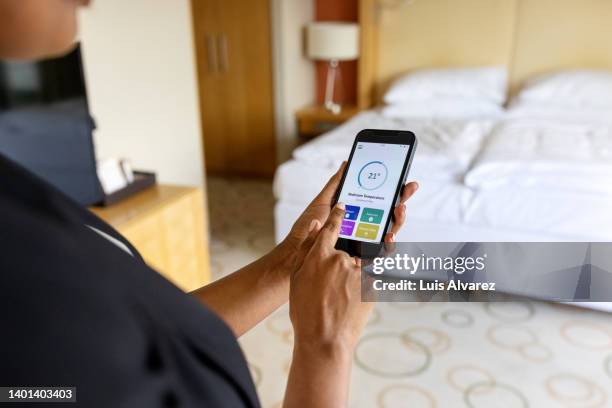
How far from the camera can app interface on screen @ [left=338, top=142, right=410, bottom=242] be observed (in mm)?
657

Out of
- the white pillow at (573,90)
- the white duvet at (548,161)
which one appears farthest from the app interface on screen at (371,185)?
the white pillow at (573,90)

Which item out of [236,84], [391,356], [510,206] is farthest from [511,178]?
[236,84]

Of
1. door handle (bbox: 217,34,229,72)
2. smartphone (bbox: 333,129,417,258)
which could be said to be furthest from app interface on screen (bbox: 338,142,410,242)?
door handle (bbox: 217,34,229,72)

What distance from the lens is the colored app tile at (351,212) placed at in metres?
0.65

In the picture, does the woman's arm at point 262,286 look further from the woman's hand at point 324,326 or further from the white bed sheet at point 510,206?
the white bed sheet at point 510,206

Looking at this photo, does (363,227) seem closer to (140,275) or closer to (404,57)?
(140,275)

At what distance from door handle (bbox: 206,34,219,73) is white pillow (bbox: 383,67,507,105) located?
135 cm

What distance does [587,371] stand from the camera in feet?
→ 5.14

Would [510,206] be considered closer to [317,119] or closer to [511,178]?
[511,178]

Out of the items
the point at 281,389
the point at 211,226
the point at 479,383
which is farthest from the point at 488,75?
the point at 281,389

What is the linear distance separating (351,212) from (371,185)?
0.16ft

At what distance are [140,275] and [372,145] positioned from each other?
0.39 metres

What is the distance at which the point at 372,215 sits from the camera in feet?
2.17

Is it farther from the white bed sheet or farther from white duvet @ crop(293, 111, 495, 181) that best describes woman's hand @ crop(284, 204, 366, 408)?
the white bed sheet
